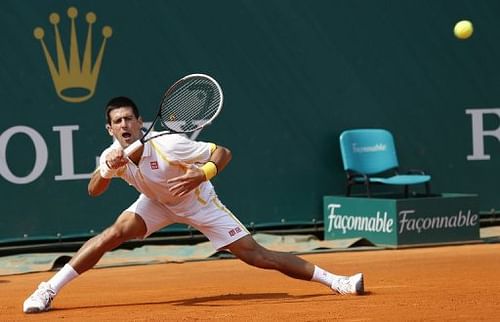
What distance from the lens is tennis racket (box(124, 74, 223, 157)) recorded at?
621 centimetres

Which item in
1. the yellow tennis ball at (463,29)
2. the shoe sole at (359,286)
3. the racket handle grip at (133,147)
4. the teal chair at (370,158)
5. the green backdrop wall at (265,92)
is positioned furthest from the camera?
the yellow tennis ball at (463,29)

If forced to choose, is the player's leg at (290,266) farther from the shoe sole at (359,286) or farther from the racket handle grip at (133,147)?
the racket handle grip at (133,147)

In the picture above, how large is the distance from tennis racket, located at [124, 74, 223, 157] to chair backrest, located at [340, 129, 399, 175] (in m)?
4.23

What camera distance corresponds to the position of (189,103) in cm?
628

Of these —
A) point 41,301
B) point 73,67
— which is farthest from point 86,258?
point 73,67

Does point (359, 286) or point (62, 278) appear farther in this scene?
point (359, 286)

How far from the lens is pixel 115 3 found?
385 inches

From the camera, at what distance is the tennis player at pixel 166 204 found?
6.07 metres

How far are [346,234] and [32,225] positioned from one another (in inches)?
111

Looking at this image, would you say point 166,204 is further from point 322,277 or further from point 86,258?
point 322,277

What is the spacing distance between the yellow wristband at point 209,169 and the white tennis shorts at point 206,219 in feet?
1.60

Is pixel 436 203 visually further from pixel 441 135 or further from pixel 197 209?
pixel 197 209

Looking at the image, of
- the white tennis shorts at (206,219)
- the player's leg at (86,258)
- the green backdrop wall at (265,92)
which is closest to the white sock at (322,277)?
the white tennis shorts at (206,219)

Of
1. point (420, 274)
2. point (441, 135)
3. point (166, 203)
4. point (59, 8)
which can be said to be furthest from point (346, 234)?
point (166, 203)
